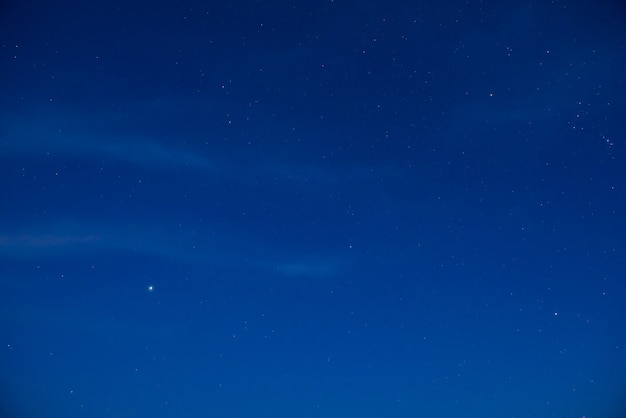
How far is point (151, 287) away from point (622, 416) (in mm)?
16138

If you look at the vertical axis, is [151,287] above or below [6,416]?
above

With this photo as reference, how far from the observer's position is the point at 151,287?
13578mm

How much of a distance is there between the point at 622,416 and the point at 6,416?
22.9 metres

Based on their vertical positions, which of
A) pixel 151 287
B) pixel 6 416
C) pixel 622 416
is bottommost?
pixel 622 416

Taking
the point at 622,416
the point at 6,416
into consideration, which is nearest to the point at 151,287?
the point at 6,416

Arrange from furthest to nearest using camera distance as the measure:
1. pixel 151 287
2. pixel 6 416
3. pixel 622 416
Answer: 1. pixel 6 416
2. pixel 151 287
3. pixel 622 416

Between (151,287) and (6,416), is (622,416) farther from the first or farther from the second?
(6,416)

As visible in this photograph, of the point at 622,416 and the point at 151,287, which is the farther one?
the point at 151,287

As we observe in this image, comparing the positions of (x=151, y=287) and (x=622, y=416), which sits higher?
(x=151, y=287)

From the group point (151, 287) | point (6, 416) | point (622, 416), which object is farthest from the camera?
point (6, 416)

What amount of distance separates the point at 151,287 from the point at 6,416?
927cm

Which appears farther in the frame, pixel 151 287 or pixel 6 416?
pixel 6 416
